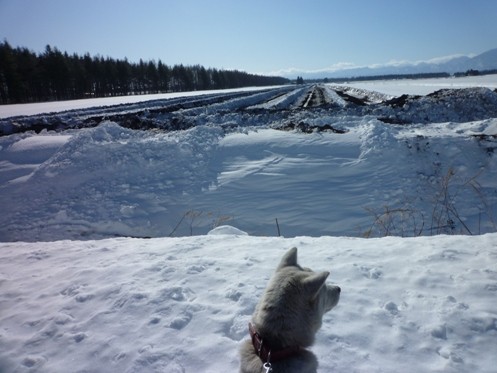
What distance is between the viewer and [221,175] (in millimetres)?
10625

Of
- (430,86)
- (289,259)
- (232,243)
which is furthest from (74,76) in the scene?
(289,259)

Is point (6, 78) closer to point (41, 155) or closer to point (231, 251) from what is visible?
point (41, 155)

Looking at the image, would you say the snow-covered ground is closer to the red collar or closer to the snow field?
the snow field

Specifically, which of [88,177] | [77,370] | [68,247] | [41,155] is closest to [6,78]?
[41,155]

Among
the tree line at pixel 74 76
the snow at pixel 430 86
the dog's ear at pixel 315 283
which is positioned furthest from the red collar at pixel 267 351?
the tree line at pixel 74 76

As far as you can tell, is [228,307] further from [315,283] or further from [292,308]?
[315,283]

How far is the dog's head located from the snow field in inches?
40.9

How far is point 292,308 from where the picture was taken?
201cm

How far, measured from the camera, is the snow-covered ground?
308 centimetres

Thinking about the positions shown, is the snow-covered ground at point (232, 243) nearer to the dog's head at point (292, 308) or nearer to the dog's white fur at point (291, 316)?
the dog's white fur at point (291, 316)

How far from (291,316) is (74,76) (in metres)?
72.5

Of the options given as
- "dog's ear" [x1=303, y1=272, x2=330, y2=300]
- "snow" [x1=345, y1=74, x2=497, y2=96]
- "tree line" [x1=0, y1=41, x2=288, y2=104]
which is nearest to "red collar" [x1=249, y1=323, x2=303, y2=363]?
"dog's ear" [x1=303, y1=272, x2=330, y2=300]

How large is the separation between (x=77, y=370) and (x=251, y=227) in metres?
5.54

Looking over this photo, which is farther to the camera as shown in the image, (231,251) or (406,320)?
(231,251)
